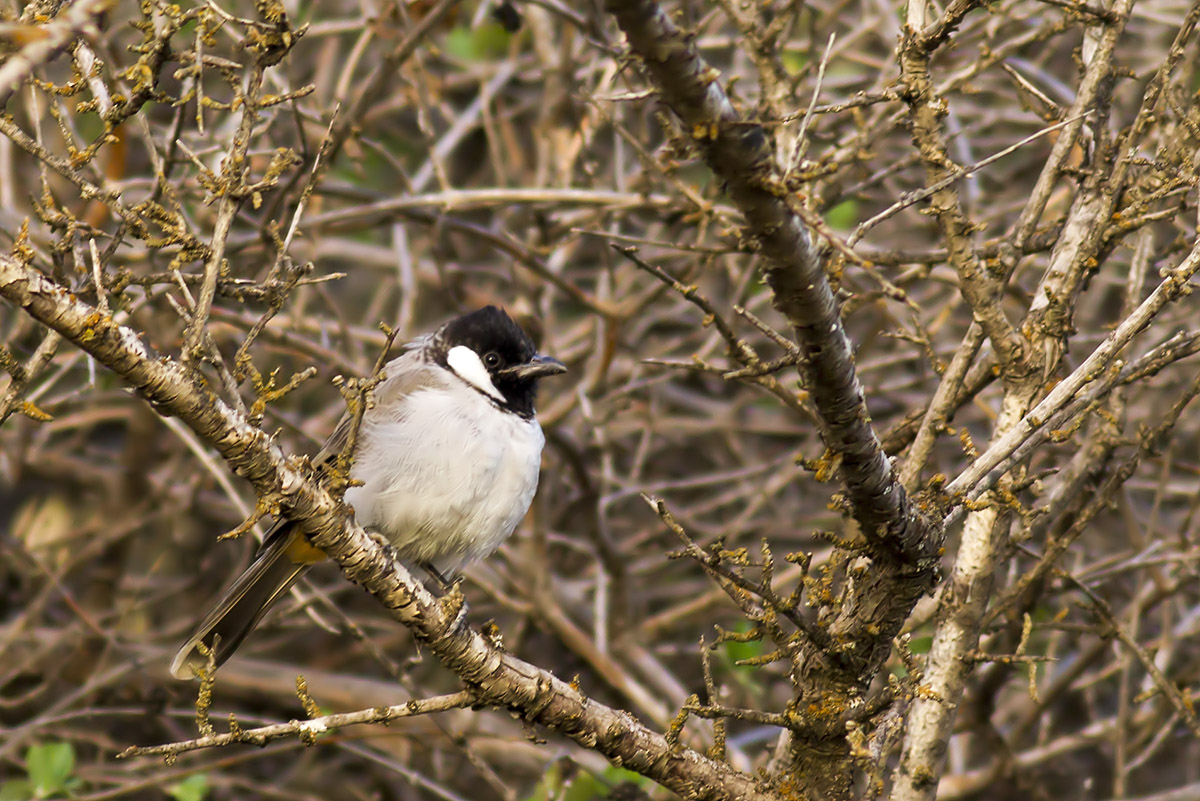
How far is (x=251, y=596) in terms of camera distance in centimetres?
361

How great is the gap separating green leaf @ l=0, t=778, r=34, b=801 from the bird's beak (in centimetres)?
199

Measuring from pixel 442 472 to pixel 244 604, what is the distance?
73 cm

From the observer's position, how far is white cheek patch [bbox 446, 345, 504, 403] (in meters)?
3.83

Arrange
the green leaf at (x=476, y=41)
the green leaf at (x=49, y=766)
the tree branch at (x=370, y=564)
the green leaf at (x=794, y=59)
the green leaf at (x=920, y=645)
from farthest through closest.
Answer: the green leaf at (x=476, y=41) < the green leaf at (x=794, y=59) < the green leaf at (x=920, y=645) < the green leaf at (x=49, y=766) < the tree branch at (x=370, y=564)

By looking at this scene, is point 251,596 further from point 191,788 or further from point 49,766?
point 49,766

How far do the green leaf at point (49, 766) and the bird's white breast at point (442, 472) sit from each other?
123 centimetres

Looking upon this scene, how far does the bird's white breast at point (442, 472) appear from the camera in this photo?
350 cm

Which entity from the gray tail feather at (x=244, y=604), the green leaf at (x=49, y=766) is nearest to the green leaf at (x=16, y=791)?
the green leaf at (x=49, y=766)

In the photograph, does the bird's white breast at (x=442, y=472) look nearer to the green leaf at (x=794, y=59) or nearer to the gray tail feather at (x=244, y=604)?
the gray tail feather at (x=244, y=604)

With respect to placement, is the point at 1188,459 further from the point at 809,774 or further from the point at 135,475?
the point at 135,475

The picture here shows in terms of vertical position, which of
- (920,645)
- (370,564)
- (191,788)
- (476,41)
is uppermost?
(476,41)

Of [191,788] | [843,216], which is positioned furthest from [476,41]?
[191,788]

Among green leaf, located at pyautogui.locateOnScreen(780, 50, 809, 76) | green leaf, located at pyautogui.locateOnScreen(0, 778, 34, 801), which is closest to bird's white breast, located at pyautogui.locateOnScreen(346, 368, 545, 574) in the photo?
green leaf, located at pyautogui.locateOnScreen(0, 778, 34, 801)

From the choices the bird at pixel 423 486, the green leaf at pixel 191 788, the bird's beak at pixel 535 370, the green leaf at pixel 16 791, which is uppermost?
the bird's beak at pixel 535 370
